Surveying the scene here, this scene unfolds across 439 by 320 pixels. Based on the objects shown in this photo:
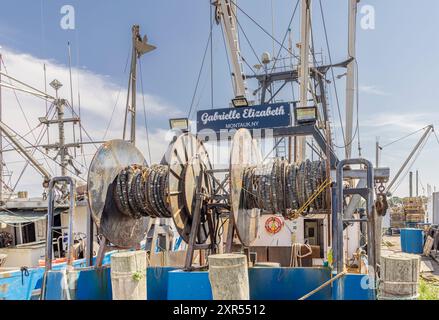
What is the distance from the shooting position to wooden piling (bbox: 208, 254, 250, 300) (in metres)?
4.61

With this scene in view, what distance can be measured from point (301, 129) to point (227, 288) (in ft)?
12.7

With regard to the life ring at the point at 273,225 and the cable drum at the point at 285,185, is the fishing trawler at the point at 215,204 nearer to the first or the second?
the cable drum at the point at 285,185

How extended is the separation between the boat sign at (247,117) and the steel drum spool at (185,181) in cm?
71

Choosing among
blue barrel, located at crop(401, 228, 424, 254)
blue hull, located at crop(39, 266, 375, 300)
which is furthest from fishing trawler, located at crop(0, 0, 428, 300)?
blue barrel, located at crop(401, 228, 424, 254)

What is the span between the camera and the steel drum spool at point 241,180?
6.77 metres

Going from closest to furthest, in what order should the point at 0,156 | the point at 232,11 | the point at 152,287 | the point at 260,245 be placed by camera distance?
1. the point at 152,287
2. the point at 260,245
3. the point at 232,11
4. the point at 0,156

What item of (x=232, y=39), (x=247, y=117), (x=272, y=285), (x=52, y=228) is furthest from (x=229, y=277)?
(x=232, y=39)

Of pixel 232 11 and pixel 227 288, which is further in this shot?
pixel 232 11

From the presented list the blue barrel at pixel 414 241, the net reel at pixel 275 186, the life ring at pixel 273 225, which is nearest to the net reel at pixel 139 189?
the net reel at pixel 275 186

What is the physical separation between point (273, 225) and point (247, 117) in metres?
3.72

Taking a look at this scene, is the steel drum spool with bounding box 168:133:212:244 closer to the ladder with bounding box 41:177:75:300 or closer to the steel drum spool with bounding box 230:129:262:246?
the steel drum spool with bounding box 230:129:262:246
